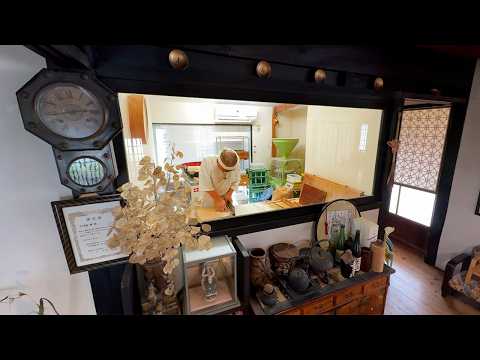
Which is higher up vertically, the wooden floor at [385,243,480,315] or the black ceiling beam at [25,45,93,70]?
the black ceiling beam at [25,45,93,70]

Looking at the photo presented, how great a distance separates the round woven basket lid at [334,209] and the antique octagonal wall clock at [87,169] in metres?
1.24

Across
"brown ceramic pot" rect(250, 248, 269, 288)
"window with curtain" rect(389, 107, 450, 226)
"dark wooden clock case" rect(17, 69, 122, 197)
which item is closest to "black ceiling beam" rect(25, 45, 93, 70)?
"dark wooden clock case" rect(17, 69, 122, 197)

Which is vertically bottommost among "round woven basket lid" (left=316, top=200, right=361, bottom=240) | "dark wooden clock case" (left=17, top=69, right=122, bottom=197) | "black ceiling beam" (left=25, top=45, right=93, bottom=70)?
"round woven basket lid" (left=316, top=200, right=361, bottom=240)

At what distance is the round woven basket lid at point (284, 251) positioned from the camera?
4.07 feet

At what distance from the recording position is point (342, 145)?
74.9 inches

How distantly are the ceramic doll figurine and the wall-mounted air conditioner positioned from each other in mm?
1321

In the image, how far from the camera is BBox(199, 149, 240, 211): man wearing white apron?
1.48 meters

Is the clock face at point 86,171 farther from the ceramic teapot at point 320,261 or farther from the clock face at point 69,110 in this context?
the ceramic teapot at point 320,261

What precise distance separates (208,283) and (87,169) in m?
0.73

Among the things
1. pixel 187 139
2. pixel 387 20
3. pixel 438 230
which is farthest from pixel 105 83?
pixel 438 230

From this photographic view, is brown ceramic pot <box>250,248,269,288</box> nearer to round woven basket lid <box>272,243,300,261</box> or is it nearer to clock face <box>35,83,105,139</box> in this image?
round woven basket lid <box>272,243,300,261</box>

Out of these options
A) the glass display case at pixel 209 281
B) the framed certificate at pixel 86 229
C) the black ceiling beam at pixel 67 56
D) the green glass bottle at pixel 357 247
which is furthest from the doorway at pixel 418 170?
the black ceiling beam at pixel 67 56
